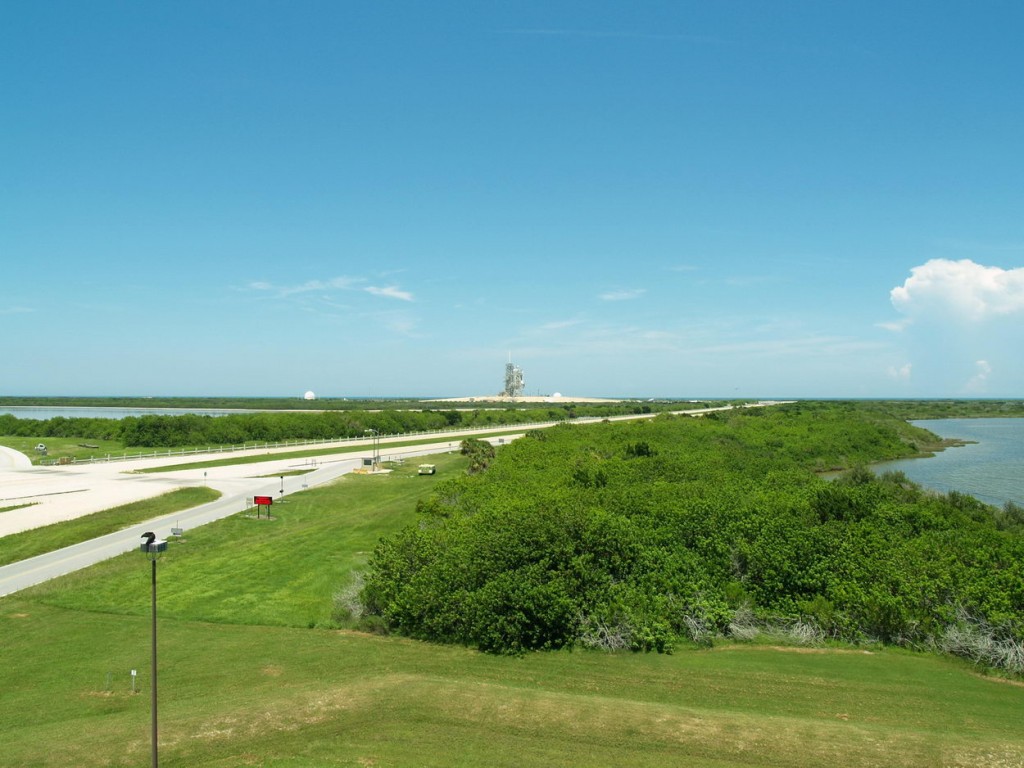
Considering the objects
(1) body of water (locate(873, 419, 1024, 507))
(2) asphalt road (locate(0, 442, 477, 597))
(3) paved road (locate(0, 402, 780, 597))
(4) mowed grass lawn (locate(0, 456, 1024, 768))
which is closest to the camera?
(4) mowed grass lawn (locate(0, 456, 1024, 768))

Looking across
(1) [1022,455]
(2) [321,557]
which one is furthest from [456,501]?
(1) [1022,455]

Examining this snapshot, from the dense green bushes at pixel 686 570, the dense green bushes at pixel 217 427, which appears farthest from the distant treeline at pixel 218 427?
the dense green bushes at pixel 686 570

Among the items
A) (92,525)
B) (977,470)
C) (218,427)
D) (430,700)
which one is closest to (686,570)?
(430,700)

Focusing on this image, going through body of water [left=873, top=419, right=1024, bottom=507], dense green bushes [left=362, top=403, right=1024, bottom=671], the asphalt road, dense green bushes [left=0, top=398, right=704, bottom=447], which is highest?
dense green bushes [left=0, top=398, right=704, bottom=447]

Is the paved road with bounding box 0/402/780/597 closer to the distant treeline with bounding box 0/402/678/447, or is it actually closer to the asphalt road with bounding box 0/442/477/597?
the asphalt road with bounding box 0/442/477/597

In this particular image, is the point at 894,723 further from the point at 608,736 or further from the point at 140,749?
the point at 140,749

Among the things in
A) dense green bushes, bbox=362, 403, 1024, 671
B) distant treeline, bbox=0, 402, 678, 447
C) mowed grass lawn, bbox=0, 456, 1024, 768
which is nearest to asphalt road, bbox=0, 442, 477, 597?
mowed grass lawn, bbox=0, 456, 1024, 768

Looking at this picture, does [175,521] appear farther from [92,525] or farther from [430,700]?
[430,700]
